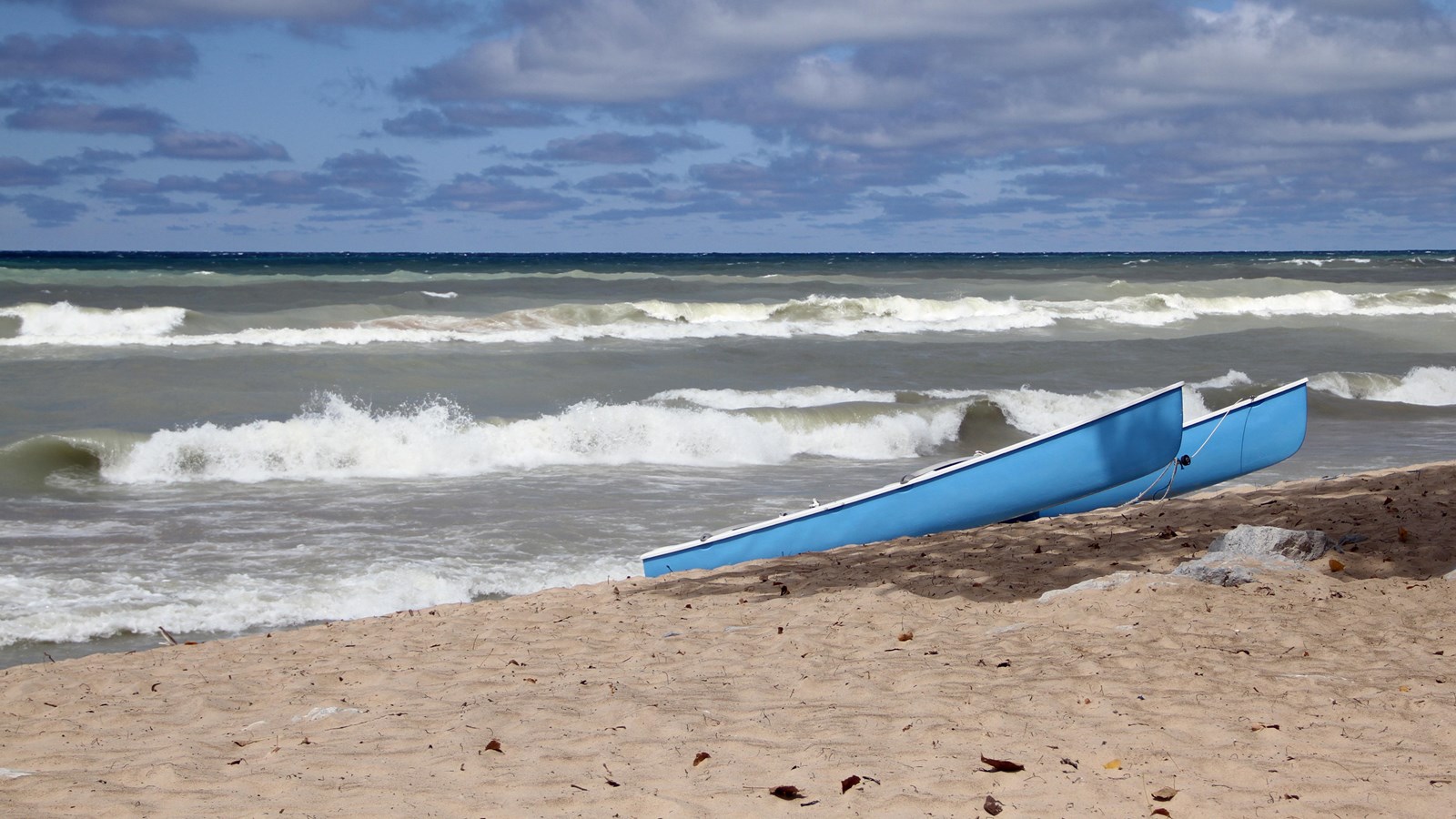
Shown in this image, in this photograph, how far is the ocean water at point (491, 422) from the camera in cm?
889

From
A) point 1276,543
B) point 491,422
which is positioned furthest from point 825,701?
point 491,422

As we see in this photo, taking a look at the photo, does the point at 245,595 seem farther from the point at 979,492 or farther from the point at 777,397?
the point at 777,397

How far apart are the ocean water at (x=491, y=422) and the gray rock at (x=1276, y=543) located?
420 centimetres

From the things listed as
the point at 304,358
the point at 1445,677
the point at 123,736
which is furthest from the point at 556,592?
the point at 304,358

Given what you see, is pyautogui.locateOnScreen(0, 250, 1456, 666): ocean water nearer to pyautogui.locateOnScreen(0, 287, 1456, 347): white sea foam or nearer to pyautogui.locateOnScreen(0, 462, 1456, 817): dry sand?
pyautogui.locateOnScreen(0, 287, 1456, 347): white sea foam

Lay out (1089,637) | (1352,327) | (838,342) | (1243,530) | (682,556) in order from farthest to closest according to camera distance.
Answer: (1352,327) → (838,342) → (682,556) → (1243,530) → (1089,637)

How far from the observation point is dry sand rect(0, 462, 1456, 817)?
12.4 ft

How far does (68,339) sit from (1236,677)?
28531 millimetres

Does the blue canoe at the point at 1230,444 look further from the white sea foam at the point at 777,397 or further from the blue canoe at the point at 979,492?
the white sea foam at the point at 777,397

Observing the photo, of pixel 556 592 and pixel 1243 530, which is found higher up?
pixel 1243 530

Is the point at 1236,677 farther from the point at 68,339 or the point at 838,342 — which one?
the point at 68,339

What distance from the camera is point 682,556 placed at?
8.31 metres

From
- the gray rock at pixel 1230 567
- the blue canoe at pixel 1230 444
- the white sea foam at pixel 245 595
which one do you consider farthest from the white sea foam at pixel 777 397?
the gray rock at pixel 1230 567

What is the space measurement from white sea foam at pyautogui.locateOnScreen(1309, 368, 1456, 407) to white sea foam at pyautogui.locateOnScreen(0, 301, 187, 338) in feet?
82.2
